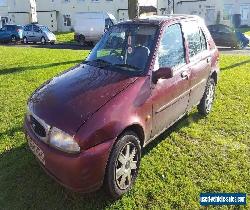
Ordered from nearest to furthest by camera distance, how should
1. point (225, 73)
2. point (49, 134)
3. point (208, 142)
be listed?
point (49, 134), point (208, 142), point (225, 73)

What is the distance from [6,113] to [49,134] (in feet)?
10.5

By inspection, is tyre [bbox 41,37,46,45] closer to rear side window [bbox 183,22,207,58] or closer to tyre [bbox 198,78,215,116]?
tyre [bbox 198,78,215,116]

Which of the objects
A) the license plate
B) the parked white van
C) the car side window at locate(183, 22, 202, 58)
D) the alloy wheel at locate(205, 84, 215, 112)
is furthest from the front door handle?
the parked white van

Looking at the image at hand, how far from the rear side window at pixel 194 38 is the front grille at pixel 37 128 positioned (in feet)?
9.11

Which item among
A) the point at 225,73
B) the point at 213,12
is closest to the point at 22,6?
the point at 213,12

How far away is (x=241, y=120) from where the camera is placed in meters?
6.30

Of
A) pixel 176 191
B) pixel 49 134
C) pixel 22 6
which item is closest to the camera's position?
pixel 49 134

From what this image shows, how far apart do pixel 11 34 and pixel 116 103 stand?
2767 centimetres

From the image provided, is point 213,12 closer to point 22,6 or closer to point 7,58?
point 22,6

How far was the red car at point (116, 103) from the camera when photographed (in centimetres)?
349

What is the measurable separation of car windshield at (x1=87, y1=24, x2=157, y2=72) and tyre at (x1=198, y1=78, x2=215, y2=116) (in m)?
2.13

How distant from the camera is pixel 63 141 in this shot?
348cm

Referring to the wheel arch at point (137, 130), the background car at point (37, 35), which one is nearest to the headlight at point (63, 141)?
the wheel arch at point (137, 130)

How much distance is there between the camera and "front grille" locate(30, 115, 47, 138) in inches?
148
